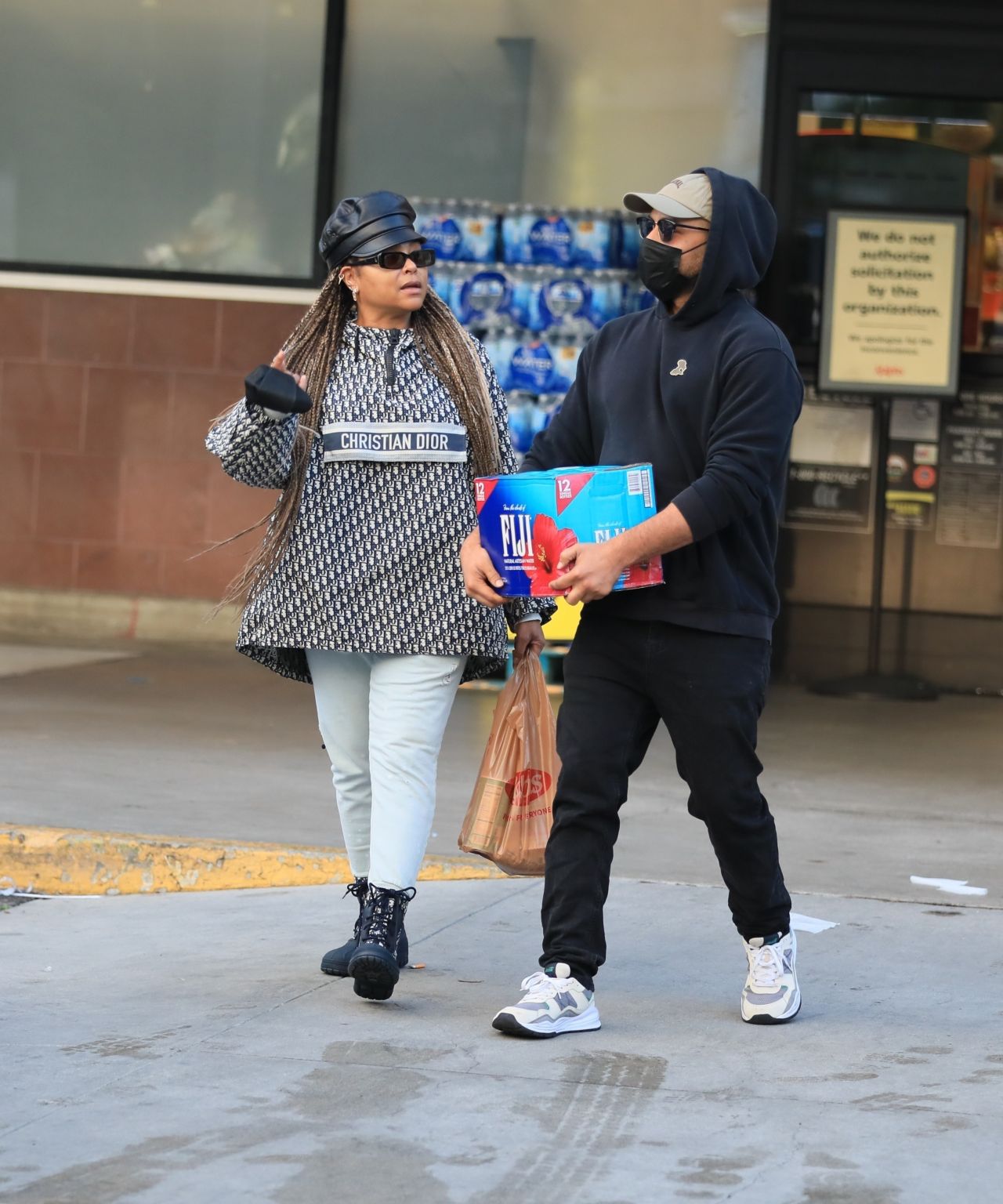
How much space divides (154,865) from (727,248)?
107 inches

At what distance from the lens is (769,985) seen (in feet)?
13.6

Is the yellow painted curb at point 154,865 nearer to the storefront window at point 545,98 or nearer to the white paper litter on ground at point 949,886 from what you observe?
the white paper litter on ground at point 949,886

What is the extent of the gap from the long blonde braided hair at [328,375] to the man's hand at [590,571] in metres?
0.69

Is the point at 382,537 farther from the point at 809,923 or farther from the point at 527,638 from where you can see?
the point at 809,923

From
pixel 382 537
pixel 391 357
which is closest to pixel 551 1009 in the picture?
pixel 382 537

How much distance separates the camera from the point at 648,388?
4086 mm

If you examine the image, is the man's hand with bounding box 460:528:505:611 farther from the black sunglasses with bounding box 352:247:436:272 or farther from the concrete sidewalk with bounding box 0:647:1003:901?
the concrete sidewalk with bounding box 0:647:1003:901

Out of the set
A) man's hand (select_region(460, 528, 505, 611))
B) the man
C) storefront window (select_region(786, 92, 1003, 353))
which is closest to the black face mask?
the man

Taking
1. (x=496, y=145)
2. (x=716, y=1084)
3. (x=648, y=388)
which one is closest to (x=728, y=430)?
(x=648, y=388)

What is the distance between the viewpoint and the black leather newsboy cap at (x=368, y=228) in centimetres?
439

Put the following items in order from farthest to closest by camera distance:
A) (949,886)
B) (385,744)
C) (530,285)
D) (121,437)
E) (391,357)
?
1. (121,437)
2. (530,285)
3. (949,886)
4. (391,357)
5. (385,744)

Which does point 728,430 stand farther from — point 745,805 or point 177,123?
point 177,123

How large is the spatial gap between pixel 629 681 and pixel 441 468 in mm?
718

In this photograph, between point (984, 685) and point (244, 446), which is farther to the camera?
point (984, 685)
